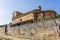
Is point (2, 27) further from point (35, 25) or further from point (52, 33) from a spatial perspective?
point (52, 33)

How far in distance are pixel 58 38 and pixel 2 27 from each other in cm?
1632

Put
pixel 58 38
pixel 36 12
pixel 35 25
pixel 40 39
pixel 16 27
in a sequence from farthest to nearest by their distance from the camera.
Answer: pixel 36 12
pixel 16 27
pixel 35 25
pixel 40 39
pixel 58 38

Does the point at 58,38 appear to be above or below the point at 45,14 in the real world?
below

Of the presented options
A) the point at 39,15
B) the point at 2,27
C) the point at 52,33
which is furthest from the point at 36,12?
the point at 52,33

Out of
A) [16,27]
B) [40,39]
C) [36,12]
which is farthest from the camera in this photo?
[36,12]

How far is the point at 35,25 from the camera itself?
28047 millimetres

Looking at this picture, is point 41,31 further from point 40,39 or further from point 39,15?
point 39,15

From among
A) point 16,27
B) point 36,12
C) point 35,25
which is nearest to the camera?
point 35,25

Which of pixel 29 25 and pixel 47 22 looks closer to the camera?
pixel 47 22

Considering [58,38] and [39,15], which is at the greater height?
[39,15]

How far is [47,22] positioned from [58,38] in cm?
346

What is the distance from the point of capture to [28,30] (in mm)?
28938

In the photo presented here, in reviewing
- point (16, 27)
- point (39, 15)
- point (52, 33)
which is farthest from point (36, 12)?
point (52, 33)

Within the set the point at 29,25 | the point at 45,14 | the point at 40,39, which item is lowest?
the point at 40,39
